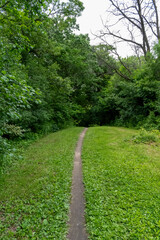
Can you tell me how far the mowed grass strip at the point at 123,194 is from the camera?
260cm

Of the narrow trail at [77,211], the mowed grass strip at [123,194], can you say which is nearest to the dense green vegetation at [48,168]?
the mowed grass strip at [123,194]

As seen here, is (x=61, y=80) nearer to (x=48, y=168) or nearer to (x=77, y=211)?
(x=48, y=168)

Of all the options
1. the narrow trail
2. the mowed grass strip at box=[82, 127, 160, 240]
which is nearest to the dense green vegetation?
the mowed grass strip at box=[82, 127, 160, 240]

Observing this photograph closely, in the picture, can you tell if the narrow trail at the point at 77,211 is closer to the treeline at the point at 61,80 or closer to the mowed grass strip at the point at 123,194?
the mowed grass strip at the point at 123,194

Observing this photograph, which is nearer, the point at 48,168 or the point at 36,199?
the point at 36,199

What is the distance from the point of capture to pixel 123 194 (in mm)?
3584

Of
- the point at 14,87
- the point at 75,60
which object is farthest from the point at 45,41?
the point at 14,87

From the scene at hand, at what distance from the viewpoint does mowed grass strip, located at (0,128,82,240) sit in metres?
2.64

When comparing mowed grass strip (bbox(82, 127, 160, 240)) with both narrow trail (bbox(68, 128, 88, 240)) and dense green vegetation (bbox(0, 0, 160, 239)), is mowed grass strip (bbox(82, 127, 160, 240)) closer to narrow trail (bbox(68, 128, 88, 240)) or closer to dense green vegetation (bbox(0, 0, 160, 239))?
dense green vegetation (bbox(0, 0, 160, 239))

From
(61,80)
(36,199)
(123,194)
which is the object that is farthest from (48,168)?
(61,80)

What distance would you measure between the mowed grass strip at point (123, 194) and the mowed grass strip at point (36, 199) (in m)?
0.63

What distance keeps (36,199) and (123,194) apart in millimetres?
2172

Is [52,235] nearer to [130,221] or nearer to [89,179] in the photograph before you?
[130,221]

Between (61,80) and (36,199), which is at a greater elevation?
(61,80)
